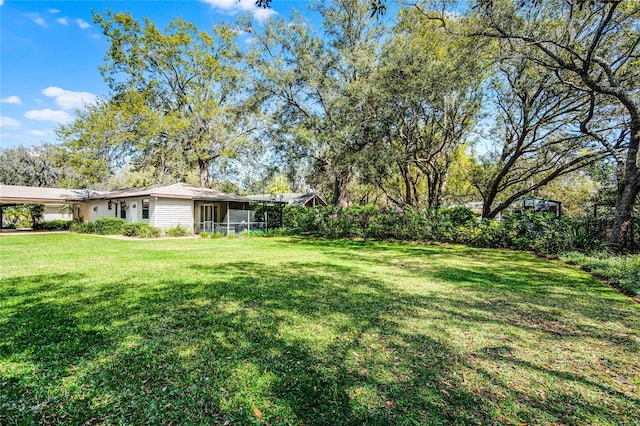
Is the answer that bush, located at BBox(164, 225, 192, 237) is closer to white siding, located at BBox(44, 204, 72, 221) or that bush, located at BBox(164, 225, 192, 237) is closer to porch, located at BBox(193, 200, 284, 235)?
porch, located at BBox(193, 200, 284, 235)

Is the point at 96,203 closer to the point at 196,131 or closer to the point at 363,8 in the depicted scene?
the point at 196,131

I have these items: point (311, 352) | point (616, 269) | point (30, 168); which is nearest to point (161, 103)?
point (30, 168)

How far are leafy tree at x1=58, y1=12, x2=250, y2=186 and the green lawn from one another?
1896 cm

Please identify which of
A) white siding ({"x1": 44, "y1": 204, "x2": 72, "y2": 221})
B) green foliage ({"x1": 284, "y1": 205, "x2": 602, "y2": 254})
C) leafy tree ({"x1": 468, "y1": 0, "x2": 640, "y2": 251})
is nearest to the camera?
leafy tree ({"x1": 468, "y1": 0, "x2": 640, "y2": 251})

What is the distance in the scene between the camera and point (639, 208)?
34.1ft

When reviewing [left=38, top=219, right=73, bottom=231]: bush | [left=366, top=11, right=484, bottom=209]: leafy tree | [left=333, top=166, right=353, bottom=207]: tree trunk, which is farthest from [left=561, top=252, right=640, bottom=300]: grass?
[left=38, top=219, right=73, bottom=231]: bush

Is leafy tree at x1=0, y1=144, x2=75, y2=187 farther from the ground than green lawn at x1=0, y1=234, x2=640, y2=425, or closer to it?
farther from the ground

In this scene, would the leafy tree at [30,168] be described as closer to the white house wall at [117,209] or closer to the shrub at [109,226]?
the white house wall at [117,209]

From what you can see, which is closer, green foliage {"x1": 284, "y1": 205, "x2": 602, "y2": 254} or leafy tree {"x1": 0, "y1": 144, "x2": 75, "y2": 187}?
green foliage {"x1": 284, "y1": 205, "x2": 602, "y2": 254}

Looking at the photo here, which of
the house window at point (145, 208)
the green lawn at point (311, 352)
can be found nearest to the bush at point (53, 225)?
the house window at point (145, 208)

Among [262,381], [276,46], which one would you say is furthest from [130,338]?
[276,46]

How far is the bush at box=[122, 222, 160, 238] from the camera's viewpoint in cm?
1628

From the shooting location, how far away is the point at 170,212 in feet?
59.7

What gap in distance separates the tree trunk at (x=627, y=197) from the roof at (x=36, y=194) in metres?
30.2
